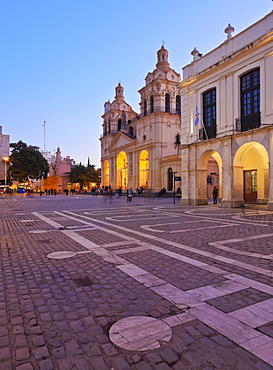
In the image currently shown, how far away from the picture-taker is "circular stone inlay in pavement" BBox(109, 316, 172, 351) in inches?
101

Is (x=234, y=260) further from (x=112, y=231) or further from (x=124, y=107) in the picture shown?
(x=124, y=107)

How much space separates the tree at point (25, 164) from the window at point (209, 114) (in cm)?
4904

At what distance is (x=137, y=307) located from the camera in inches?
133

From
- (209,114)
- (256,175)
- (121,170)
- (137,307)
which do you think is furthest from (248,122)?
(121,170)

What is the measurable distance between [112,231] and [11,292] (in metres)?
5.21

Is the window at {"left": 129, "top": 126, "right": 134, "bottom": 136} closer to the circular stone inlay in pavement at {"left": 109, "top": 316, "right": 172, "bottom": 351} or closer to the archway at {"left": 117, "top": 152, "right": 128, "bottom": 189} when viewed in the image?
the archway at {"left": 117, "top": 152, "right": 128, "bottom": 189}

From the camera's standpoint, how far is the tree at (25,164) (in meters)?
59.9

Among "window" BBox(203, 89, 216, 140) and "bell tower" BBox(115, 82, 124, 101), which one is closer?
"window" BBox(203, 89, 216, 140)

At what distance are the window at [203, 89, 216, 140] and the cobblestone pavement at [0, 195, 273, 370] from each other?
15.1 m

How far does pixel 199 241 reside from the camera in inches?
286

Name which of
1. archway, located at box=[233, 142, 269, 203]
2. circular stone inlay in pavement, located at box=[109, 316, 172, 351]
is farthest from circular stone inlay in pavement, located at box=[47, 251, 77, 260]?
archway, located at box=[233, 142, 269, 203]

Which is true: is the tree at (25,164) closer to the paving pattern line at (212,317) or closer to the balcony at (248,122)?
the balcony at (248,122)

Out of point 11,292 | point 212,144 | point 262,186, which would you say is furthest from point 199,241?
point 262,186

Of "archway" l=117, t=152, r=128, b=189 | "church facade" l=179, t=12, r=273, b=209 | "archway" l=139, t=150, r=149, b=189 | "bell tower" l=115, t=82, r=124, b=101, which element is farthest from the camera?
"bell tower" l=115, t=82, r=124, b=101
